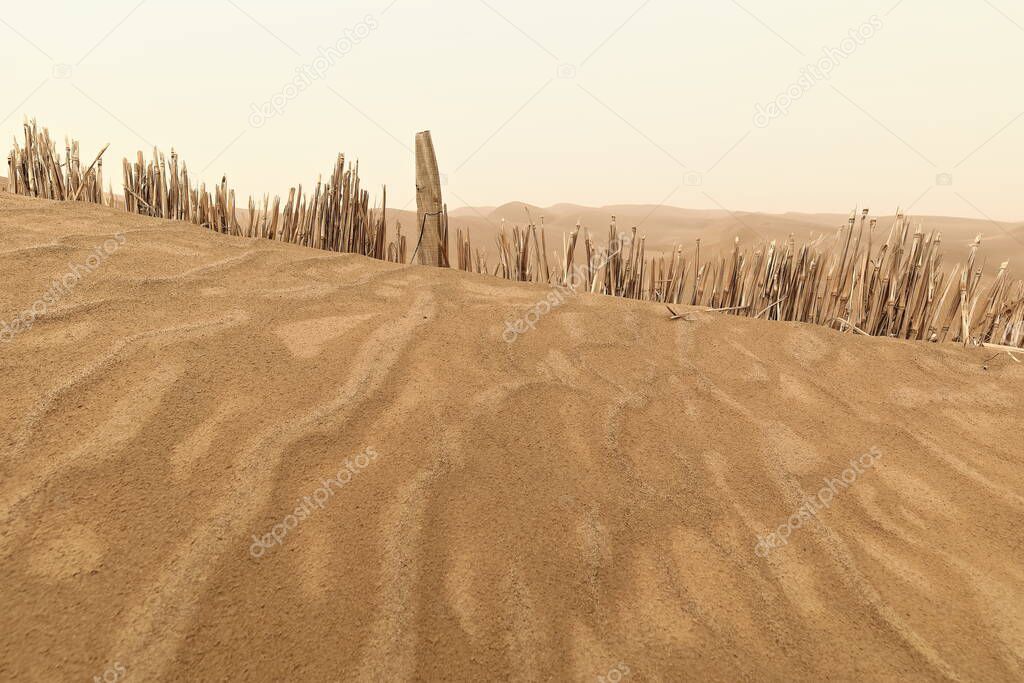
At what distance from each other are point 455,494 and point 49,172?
9.30ft

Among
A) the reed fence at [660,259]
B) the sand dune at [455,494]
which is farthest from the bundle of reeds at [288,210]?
the sand dune at [455,494]

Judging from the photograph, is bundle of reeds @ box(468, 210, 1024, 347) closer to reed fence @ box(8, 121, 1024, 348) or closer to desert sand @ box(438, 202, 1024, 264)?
reed fence @ box(8, 121, 1024, 348)

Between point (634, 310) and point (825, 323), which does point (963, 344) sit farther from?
point (634, 310)

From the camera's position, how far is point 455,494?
1408 mm

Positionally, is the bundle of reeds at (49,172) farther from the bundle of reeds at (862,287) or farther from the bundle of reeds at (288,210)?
the bundle of reeds at (862,287)

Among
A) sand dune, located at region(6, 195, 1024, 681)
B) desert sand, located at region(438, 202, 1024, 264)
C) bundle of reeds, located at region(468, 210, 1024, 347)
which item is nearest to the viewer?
sand dune, located at region(6, 195, 1024, 681)

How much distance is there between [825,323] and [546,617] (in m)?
2.00

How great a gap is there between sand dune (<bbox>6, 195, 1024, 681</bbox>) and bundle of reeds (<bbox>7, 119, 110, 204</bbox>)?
0.85 meters

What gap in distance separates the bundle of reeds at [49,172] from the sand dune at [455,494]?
0.85 meters

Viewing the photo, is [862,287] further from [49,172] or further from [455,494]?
[49,172]

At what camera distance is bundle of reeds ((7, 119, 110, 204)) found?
9.66ft

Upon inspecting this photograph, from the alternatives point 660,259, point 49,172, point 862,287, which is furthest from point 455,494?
point 49,172

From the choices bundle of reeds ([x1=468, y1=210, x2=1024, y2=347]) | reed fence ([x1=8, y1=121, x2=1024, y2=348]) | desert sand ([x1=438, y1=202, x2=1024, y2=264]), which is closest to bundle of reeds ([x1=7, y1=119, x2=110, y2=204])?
reed fence ([x1=8, y1=121, x2=1024, y2=348])

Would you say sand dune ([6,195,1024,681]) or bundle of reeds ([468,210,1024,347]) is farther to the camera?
bundle of reeds ([468,210,1024,347])
